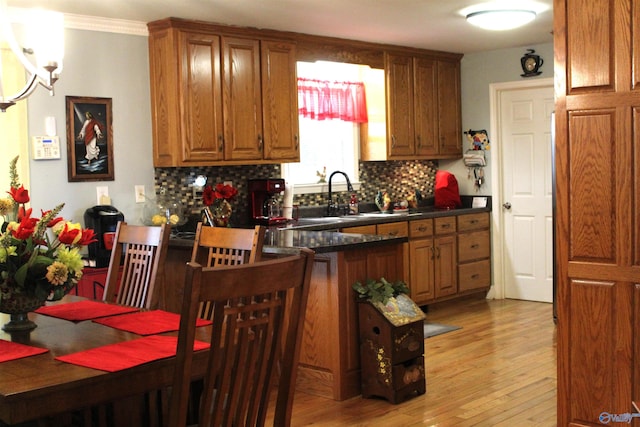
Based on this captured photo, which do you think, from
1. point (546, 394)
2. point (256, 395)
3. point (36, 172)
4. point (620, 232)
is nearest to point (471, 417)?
point (546, 394)

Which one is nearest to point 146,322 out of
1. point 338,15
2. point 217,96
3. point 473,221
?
point 217,96

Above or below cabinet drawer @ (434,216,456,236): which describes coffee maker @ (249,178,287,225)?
above

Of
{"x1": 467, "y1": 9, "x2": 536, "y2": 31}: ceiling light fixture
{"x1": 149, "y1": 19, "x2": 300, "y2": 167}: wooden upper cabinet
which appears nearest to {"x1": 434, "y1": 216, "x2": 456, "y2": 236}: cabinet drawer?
{"x1": 149, "y1": 19, "x2": 300, "y2": 167}: wooden upper cabinet

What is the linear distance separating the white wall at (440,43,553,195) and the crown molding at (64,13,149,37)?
3.36 meters

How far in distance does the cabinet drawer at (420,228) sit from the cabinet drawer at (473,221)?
456 mm

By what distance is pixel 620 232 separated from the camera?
3.21 m

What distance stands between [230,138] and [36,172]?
1.30 m

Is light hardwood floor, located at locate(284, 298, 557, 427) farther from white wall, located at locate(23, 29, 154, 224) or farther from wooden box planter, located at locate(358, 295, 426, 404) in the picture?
white wall, located at locate(23, 29, 154, 224)

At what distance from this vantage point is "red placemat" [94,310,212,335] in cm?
257

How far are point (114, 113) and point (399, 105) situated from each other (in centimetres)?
265

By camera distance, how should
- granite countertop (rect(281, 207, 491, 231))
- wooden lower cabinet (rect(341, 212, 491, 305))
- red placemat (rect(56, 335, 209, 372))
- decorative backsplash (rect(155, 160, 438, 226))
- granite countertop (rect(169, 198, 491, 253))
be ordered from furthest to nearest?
1. wooden lower cabinet (rect(341, 212, 491, 305))
2. granite countertop (rect(281, 207, 491, 231))
3. decorative backsplash (rect(155, 160, 438, 226))
4. granite countertop (rect(169, 198, 491, 253))
5. red placemat (rect(56, 335, 209, 372))

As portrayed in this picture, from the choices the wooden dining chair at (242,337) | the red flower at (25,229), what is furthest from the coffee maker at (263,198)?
the wooden dining chair at (242,337)

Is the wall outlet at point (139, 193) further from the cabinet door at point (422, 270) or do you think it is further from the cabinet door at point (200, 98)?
the cabinet door at point (422, 270)

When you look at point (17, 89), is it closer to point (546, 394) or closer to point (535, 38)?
point (546, 394)
